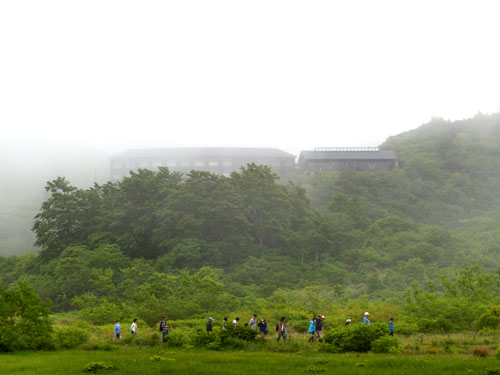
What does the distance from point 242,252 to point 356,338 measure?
41600 millimetres

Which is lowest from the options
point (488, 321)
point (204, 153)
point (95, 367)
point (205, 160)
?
point (488, 321)

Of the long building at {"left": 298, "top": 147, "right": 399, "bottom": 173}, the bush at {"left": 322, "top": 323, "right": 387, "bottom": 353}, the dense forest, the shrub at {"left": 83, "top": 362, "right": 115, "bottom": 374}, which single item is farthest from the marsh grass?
the long building at {"left": 298, "top": 147, "right": 399, "bottom": 173}

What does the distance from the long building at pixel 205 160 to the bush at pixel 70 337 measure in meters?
83.0

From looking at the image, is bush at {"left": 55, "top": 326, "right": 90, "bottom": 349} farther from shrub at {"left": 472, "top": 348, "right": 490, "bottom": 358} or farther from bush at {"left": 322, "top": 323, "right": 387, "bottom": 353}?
shrub at {"left": 472, "top": 348, "right": 490, "bottom": 358}

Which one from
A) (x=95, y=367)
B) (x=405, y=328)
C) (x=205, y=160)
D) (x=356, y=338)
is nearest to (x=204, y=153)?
(x=205, y=160)

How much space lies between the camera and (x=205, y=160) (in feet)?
368

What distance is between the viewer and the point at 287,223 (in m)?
70.4

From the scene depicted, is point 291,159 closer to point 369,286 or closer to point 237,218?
point 237,218

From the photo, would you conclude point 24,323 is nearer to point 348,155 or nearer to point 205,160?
point 205,160

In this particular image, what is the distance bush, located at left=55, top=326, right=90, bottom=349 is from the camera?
27727 millimetres

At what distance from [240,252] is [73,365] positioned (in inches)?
1788

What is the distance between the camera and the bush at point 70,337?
2773 centimetres

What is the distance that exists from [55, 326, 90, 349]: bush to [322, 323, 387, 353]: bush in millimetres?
13502

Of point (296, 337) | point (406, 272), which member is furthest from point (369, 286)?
point (296, 337)
